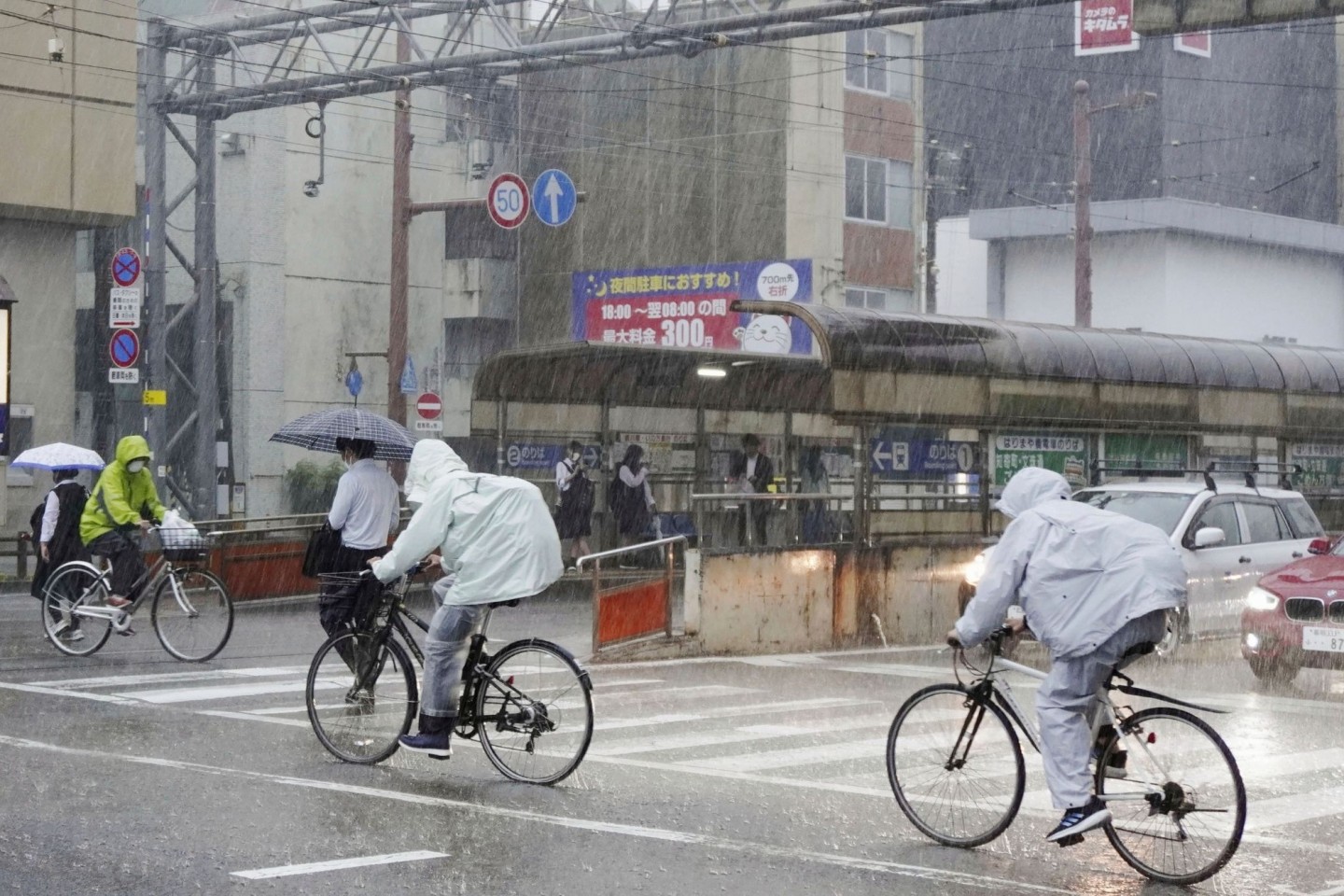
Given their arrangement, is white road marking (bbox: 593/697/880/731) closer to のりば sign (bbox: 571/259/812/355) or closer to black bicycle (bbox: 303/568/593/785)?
black bicycle (bbox: 303/568/593/785)

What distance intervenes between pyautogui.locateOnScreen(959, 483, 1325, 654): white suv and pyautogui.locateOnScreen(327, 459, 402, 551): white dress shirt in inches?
252

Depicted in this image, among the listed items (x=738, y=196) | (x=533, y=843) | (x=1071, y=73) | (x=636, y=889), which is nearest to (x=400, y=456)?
(x=533, y=843)

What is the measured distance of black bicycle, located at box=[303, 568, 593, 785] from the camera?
357 inches

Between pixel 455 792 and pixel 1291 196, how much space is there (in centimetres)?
5073

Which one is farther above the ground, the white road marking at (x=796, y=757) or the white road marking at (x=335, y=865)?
the white road marking at (x=335, y=865)

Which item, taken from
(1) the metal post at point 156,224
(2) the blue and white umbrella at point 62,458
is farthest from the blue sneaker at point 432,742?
(1) the metal post at point 156,224

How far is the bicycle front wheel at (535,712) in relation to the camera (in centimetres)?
905

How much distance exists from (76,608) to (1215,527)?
9.58 m

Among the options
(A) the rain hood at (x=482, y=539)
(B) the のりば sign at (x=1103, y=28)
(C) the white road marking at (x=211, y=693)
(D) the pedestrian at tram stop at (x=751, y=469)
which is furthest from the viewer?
(B) the のりば sign at (x=1103, y=28)

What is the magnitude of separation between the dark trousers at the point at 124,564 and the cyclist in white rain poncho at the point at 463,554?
640 cm

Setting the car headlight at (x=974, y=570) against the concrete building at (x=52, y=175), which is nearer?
the car headlight at (x=974, y=570)

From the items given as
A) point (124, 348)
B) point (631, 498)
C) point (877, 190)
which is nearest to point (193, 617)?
point (631, 498)

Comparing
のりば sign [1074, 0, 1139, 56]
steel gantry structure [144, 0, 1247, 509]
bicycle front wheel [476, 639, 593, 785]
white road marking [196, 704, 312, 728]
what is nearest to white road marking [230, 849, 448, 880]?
bicycle front wheel [476, 639, 593, 785]

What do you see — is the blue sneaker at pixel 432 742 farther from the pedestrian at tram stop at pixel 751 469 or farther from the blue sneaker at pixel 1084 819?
the pedestrian at tram stop at pixel 751 469
